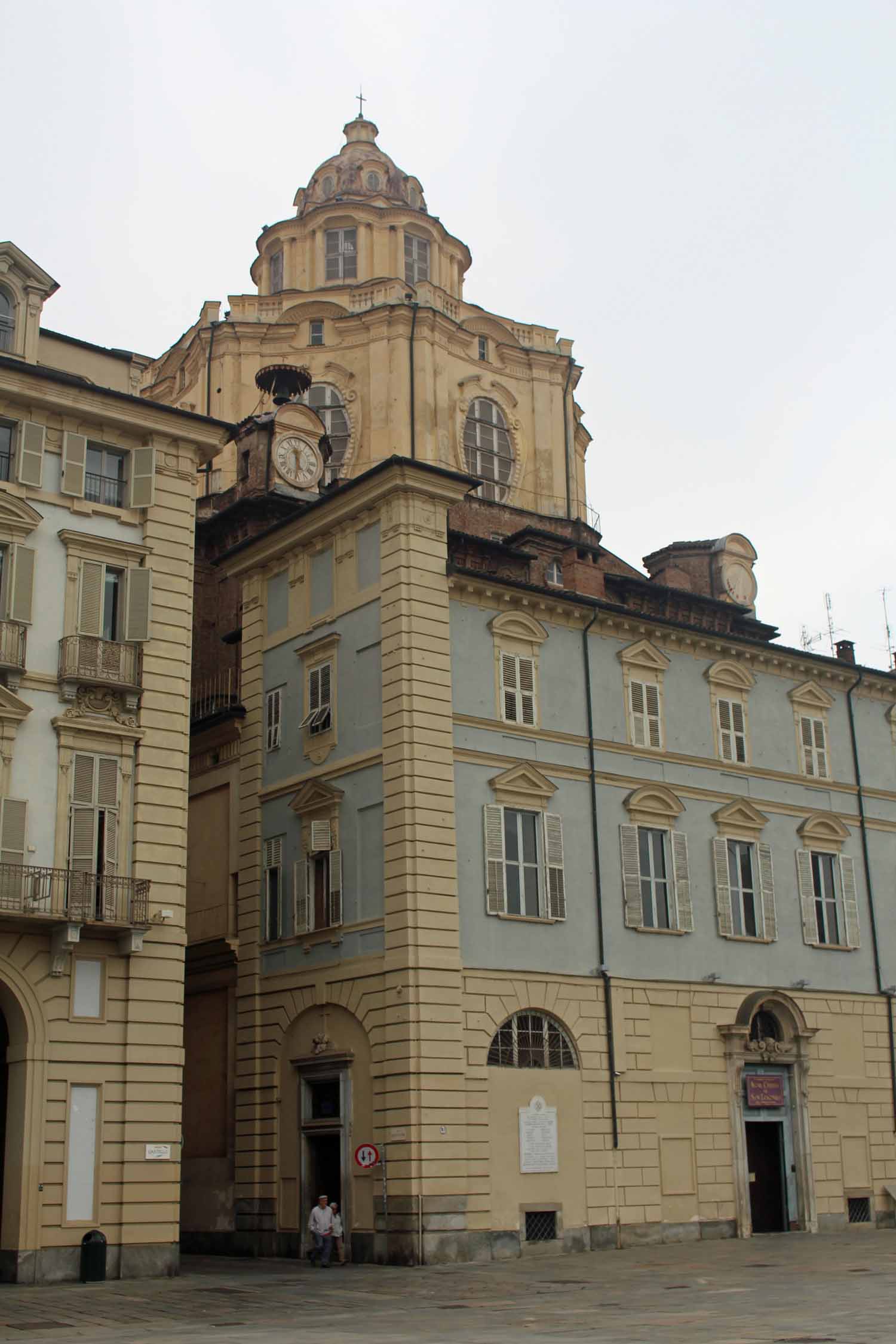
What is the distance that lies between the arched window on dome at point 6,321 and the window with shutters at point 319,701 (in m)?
9.29

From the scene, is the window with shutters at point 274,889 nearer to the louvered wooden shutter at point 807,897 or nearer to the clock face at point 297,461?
the louvered wooden shutter at point 807,897

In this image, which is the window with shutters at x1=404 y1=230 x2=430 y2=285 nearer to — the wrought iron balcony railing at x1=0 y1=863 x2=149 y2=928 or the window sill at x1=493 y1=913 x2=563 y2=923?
the window sill at x1=493 y1=913 x2=563 y2=923

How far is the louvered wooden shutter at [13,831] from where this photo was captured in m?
24.5

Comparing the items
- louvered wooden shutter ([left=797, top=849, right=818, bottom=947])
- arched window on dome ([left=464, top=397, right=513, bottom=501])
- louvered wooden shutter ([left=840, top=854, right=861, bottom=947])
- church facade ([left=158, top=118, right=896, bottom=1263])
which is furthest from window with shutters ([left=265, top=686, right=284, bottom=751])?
arched window on dome ([left=464, top=397, right=513, bottom=501])

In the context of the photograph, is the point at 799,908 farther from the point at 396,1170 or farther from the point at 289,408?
the point at 289,408

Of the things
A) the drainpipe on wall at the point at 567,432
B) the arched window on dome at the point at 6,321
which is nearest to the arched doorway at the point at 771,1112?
the arched window on dome at the point at 6,321

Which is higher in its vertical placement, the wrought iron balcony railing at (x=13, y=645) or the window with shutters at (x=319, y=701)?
the window with shutters at (x=319, y=701)

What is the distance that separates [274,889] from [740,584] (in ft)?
66.6

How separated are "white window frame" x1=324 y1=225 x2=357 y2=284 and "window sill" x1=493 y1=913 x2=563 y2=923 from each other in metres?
33.5

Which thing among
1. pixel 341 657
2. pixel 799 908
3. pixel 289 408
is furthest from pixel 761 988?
pixel 289 408

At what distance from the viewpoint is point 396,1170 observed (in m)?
27.7

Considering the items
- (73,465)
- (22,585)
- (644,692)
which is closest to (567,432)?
(644,692)

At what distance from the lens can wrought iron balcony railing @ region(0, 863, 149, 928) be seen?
2423 centimetres

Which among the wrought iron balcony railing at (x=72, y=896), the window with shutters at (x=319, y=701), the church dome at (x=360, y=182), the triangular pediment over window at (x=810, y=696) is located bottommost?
the wrought iron balcony railing at (x=72, y=896)
